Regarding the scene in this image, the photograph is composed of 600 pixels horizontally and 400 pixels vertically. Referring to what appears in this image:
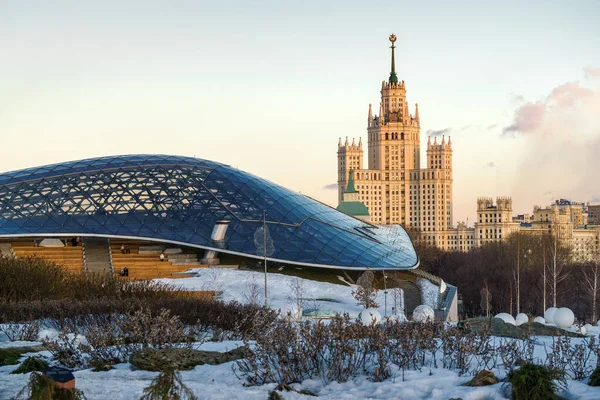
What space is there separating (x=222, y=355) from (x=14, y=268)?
21.6 m

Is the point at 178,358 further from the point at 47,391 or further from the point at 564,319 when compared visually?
the point at 564,319

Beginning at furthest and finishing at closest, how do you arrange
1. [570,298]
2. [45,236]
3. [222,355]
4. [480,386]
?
[570,298] < [45,236] < [222,355] < [480,386]

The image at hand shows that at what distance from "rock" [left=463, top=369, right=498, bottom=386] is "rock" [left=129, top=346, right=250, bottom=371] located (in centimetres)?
421

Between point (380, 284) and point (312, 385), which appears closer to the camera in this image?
point (312, 385)

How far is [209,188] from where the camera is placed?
55875 mm

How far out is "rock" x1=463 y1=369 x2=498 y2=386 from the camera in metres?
13.6

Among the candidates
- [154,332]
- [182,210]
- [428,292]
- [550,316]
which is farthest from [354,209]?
[154,332]

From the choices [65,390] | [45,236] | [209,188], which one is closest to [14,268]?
[45,236]

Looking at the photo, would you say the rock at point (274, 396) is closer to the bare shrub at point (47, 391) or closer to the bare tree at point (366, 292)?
the bare shrub at point (47, 391)

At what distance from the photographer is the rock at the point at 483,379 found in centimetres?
1362

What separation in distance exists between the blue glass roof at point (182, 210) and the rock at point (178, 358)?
32955 mm

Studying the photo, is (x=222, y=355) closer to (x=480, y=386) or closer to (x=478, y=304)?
(x=480, y=386)

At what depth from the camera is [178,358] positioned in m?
16.1

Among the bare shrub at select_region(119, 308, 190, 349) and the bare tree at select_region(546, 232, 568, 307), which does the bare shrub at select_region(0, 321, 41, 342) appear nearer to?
the bare shrub at select_region(119, 308, 190, 349)
